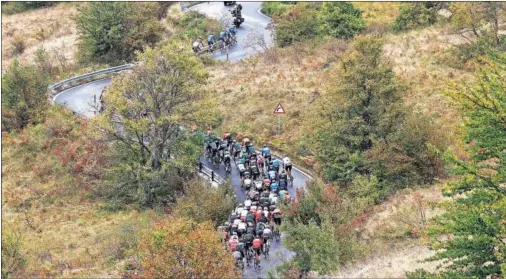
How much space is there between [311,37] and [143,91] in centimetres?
2699

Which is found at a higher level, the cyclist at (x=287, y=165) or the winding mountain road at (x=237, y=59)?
the cyclist at (x=287, y=165)

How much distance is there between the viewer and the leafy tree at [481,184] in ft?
53.5

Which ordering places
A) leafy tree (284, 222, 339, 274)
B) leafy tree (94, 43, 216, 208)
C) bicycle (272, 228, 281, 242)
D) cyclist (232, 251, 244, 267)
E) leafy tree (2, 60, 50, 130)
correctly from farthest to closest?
1. leafy tree (2, 60, 50, 130)
2. leafy tree (94, 43, 216, 208)
3. bicycle (272, 228, 281, 242)
4. cyclist (232, 251, 244, 267)
5. leafy tree (284, 222, 339, 274)

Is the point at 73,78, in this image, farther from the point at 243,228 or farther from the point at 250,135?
the point at 243,228

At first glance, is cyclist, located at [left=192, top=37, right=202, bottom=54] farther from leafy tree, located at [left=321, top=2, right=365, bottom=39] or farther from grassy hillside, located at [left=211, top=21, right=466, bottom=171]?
leafy tree, located at [left=321, top=2, right=365, bottom=39]

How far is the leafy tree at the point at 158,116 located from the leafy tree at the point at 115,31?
2359 centimetres

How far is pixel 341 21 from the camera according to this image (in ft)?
204

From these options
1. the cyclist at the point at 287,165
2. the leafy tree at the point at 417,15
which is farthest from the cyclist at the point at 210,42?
the cyclist at the point at 287,165

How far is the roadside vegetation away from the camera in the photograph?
18.0 metres

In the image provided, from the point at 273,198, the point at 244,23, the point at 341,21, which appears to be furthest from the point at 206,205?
the point at 244,23

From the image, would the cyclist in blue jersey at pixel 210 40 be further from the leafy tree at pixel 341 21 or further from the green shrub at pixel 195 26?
the leafy tree at pixel 341 21

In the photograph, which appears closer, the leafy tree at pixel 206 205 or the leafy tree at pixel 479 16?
the leafy tree at pixel 206 205

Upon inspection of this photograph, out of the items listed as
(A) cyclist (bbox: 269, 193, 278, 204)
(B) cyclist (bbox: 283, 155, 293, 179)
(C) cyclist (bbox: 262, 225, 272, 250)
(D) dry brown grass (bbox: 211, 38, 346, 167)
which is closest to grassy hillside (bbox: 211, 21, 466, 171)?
(D) dry brown grass (bbox: 211, 38, 346, 167)

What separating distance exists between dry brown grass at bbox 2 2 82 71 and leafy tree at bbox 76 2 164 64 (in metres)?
5.71
